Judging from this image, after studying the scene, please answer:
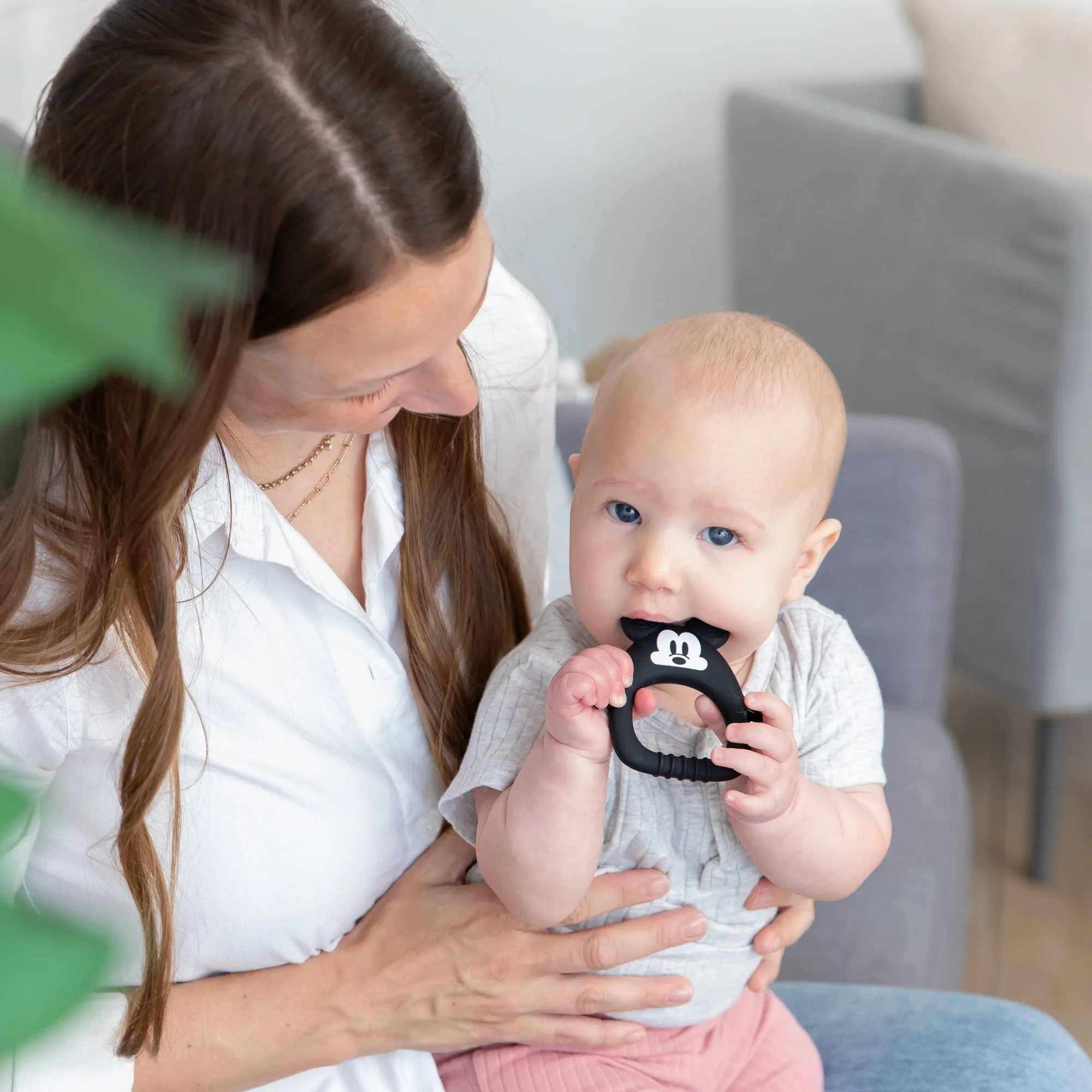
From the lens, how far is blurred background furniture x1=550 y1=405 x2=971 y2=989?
1.35 meters

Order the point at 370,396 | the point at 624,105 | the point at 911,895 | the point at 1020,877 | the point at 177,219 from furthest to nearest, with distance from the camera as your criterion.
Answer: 1. the point at 624,105
2. the point at 1020,877
3. the point at 911,895
4. the point at 370,396
5. the point at 177,219

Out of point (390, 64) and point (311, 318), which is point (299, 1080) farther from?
point (390, 64)

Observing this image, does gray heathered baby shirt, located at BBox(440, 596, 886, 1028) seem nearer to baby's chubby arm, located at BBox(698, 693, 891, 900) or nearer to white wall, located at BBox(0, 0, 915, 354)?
baby's chubby arm, located at BBox(698, 693, 891, 900)

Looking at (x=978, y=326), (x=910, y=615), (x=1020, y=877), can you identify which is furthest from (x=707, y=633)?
(x=1020, y=877)

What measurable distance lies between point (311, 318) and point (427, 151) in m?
0.10

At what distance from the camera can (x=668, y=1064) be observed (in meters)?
0.86

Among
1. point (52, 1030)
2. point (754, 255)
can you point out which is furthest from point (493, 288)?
point (754, 255)

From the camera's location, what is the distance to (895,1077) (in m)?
0.95

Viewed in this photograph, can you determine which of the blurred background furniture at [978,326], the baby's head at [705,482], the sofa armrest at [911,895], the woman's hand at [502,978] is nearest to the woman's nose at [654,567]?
the baby's head at [705,482]

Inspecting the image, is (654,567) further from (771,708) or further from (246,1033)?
(246,1033)

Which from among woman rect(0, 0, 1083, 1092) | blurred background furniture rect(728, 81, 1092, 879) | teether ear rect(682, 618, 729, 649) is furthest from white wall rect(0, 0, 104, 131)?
teether ear rect(682, 618, 729, 649)

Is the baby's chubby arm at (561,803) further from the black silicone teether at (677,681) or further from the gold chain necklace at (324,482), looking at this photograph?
the gold chain necklace at (324,482)

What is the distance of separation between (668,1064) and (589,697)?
1.04 feet

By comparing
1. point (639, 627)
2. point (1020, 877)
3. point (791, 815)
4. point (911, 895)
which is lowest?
→ point (1020, 877)
